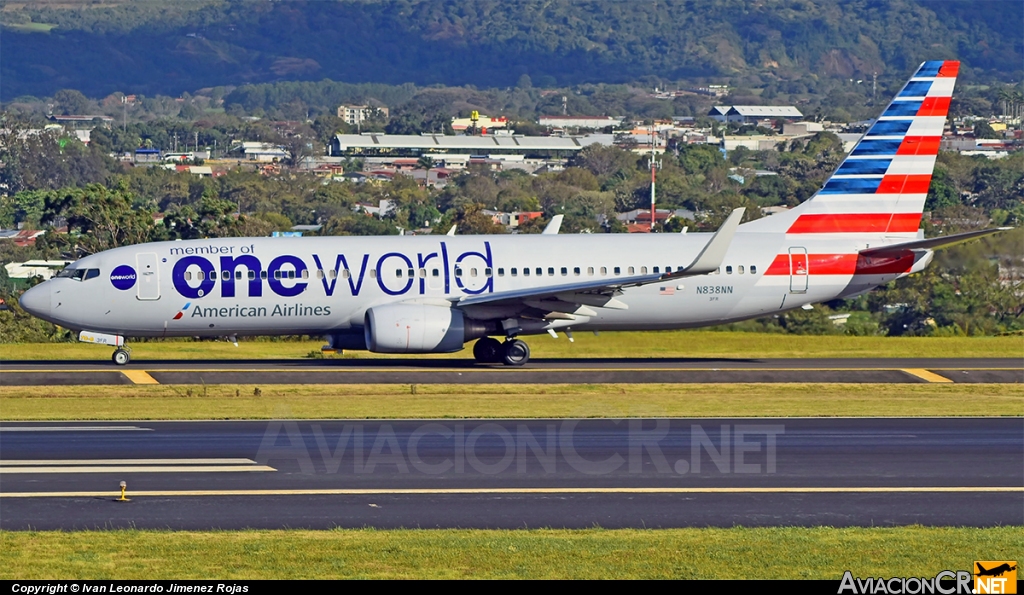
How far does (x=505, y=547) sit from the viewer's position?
14.7 meters

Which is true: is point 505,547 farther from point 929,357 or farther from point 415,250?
point 929,357

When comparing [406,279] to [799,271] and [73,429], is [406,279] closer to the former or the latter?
[799,271]

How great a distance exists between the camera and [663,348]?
39969 mm

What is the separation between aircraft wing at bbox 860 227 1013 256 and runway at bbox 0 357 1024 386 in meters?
2.65

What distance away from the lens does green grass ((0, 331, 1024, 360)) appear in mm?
37812

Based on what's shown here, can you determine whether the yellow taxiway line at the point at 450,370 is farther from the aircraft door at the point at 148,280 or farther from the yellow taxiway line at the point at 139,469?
the yellow taxiway line at the point at 139,469

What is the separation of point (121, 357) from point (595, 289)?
10.9 m

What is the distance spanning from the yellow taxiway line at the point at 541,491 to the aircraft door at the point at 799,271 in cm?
1703

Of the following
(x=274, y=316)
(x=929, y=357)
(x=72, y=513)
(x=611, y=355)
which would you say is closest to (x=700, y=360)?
(x=611, y=355)

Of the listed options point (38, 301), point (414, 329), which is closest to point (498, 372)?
point (414, 329)

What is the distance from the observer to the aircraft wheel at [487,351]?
34.6 metres

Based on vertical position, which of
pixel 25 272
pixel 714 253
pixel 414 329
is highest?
pixel 714 253

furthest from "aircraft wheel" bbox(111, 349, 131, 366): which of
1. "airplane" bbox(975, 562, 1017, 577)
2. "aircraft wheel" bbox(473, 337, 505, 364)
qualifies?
"airplane" bbox(975, 562, 1017, 577)

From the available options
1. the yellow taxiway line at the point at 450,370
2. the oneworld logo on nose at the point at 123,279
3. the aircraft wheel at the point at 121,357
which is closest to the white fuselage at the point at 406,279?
the oneworld logo on nose at the point at 123,279
